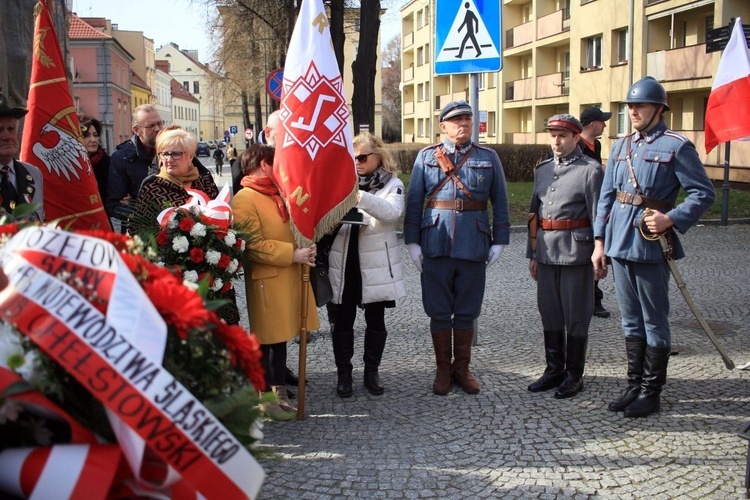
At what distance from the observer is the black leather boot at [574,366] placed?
5316mm

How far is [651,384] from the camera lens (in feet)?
16.0

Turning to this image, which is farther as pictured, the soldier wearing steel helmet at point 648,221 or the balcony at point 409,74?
the balcony at point 409,74

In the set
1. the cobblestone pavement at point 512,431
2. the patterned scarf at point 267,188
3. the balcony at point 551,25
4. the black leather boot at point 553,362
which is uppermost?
the balcony at point 551,25

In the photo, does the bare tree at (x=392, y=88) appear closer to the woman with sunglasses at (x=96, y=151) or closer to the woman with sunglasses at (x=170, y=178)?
the woman with sunglasses at (x=96, y=151)

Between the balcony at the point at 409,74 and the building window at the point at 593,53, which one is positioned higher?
the balcony at the point at 409,74

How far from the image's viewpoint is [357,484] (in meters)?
3.94

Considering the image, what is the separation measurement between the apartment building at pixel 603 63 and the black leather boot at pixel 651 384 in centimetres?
1780

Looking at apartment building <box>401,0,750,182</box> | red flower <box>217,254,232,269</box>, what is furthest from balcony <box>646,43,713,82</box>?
red flower <box>217,254,232,269</box>

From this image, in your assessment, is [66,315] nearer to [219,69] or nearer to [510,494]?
[510,494]

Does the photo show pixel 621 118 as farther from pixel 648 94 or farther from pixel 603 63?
pixel 648 94

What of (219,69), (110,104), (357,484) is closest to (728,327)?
(357,484)

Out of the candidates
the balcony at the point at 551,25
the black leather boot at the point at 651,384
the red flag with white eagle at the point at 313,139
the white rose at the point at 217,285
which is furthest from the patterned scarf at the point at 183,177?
the balcony at the point at 551,25

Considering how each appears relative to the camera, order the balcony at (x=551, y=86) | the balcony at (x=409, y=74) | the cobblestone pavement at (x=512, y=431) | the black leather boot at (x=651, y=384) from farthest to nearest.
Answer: the balcony at (x=409, y=74)
the balcony at (x=551, y=86)
the black leather boot at (x=651, y=384)
the cobblestone pavement at (x=512, y=431)

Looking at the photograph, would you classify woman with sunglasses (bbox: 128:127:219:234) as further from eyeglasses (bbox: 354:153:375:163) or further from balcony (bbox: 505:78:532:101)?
balcony (bbox: 505:78:532:101)
